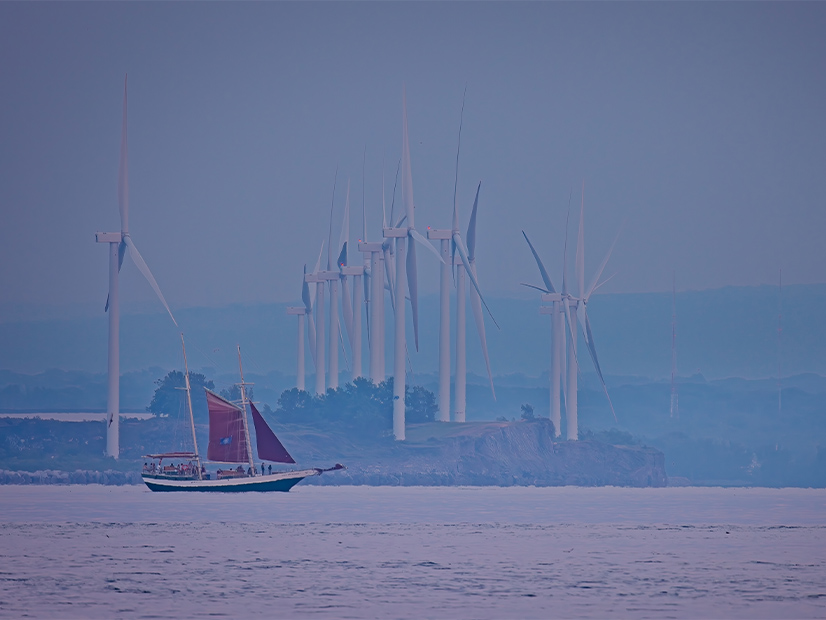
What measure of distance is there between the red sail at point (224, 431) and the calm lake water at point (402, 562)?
1171 inches

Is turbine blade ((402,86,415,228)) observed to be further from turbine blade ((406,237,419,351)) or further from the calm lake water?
the calm lake water

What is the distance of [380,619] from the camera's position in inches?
2119

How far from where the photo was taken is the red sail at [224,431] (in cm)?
15812

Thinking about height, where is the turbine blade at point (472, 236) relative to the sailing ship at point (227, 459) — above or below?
above

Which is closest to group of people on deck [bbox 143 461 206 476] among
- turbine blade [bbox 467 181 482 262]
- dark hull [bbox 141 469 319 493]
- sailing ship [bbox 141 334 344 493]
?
sailing ship [bbox 141 334 344 493]

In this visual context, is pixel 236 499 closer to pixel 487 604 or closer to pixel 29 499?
pixel 29 499

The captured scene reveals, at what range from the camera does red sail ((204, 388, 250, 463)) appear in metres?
158

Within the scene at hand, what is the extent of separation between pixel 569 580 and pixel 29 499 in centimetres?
8341

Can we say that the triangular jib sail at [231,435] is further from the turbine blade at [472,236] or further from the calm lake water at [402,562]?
the turbine blade at [472,236]

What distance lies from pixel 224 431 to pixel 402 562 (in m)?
86.9

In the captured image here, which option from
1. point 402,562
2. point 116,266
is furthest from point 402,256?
point 402,562

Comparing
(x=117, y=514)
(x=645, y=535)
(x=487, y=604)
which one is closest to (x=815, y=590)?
(x=487, y=604)

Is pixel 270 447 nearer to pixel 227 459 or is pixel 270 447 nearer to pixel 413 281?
pixel 227 459

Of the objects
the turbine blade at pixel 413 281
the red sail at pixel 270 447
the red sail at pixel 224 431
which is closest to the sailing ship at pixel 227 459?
the red sail at pixel 224 431
